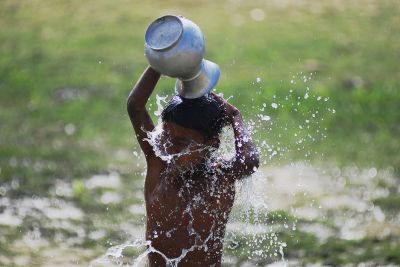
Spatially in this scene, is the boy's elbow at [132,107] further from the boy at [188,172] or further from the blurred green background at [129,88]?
the blurred green background at [129,88]

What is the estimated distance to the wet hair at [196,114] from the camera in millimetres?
3434

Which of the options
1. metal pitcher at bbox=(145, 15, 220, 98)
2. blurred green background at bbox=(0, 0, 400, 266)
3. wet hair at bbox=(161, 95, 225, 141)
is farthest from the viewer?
blurred green background at bbox=(0, 0, 400, 266)

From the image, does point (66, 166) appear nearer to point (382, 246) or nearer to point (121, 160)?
point (121, 160)

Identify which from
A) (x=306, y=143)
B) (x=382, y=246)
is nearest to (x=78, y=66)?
(x=306, y=143)

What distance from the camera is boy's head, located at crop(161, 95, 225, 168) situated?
3.44 metres

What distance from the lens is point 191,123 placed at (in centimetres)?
344

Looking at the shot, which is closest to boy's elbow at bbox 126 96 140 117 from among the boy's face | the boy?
the boy

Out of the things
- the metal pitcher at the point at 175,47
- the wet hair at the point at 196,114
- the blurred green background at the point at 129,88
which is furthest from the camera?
the blurred green background at the point at 129,88

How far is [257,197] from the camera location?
404 centimetres

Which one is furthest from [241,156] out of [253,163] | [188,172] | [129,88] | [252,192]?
[129,88]

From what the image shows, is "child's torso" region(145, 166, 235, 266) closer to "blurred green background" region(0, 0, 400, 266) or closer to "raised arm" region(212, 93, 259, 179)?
"raised arm" region(212, 93, 259, 179)

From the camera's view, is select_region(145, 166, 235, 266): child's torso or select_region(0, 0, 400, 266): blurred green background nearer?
select_region(145, 166, 235, 266): child's torso

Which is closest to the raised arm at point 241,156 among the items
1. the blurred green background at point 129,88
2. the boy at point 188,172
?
the boy at point 188,172

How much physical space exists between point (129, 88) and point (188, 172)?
21.1ft
